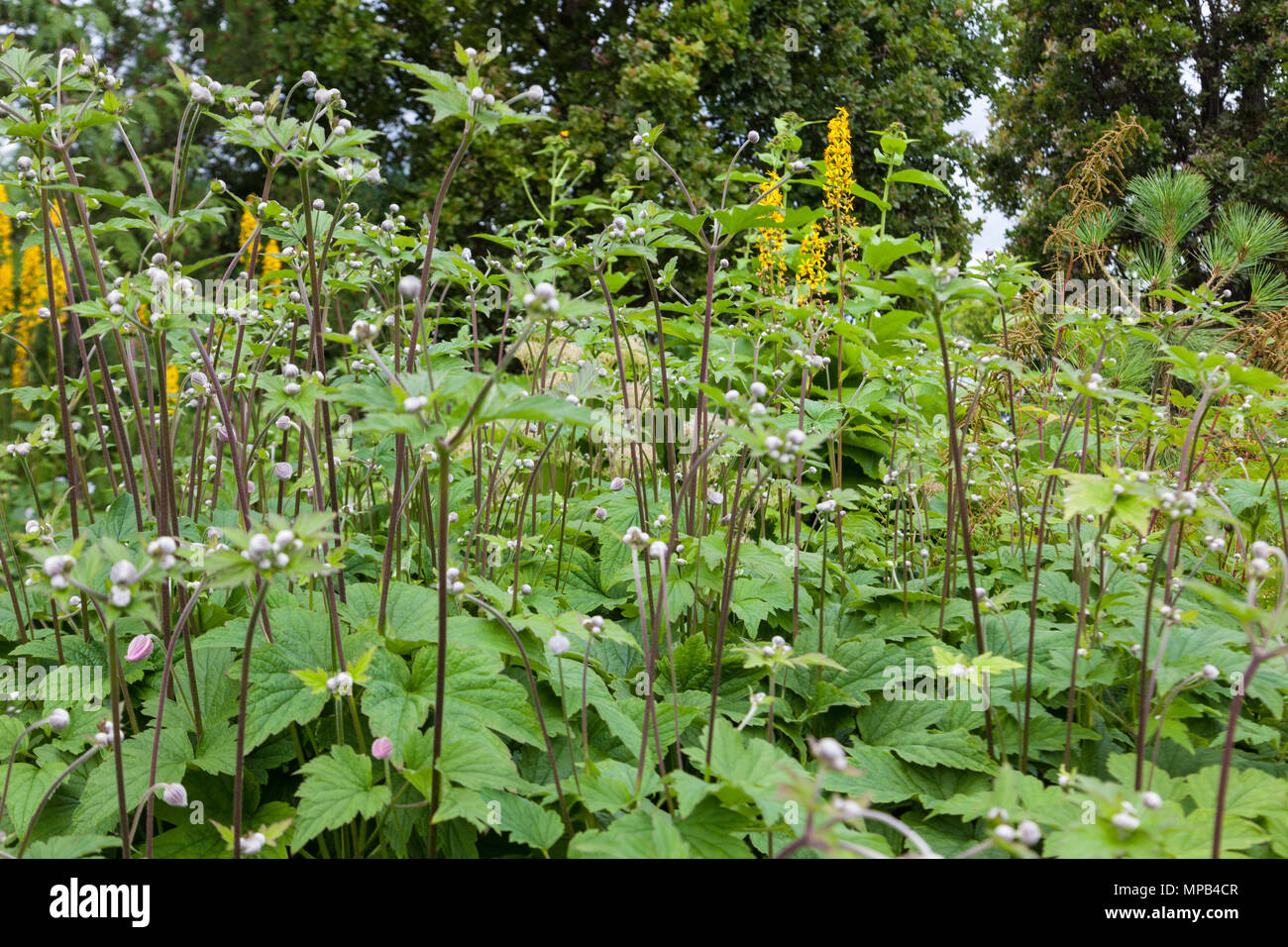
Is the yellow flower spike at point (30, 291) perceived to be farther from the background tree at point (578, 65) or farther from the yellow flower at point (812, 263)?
the yellow flower at point (812, 263)

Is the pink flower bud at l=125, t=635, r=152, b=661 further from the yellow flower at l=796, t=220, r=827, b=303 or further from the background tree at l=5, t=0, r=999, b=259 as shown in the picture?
the background tree at l=5, t=0, r=999, b=259

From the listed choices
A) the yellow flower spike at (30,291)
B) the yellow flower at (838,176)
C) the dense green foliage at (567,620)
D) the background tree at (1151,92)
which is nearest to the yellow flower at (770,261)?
the yellow flower at (838,176)

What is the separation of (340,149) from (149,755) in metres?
1.33

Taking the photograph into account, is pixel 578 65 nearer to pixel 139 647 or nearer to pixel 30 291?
pixel 30 291

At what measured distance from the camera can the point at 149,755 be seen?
1.72 metres

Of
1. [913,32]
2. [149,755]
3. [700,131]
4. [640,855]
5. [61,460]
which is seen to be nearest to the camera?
[640,855]

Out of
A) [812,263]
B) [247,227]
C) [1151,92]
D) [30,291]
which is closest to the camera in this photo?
[812,263]

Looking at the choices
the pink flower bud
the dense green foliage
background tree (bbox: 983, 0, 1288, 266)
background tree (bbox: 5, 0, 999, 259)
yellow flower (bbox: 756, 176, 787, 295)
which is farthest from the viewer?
background tree (bbox: 983, 0, 1288, 266)

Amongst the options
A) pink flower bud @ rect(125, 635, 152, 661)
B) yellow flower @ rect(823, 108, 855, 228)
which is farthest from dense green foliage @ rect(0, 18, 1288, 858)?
yellow flower @ rect(823, 108, 855, 228)

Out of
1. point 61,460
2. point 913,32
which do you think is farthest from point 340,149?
point 913,32

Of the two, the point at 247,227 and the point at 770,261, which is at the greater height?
the point at 247,227

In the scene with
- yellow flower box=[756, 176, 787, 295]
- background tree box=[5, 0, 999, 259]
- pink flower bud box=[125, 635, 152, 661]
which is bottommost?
pink flower bud box=[125, 635, 152, 661]

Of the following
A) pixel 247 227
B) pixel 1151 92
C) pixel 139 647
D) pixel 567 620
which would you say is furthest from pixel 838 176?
pixel 1151 92
